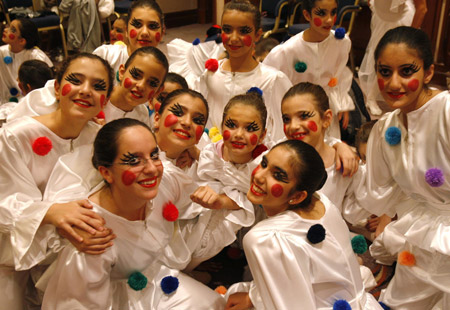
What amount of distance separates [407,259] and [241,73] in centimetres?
156

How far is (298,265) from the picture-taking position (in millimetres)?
1772

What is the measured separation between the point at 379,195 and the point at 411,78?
23.7 inches

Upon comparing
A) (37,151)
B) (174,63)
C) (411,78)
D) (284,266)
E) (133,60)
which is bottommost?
(174,63)

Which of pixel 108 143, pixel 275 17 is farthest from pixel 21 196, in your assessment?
pixel 275 17

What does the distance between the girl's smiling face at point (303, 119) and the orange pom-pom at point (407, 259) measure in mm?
669

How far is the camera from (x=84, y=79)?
A: 2.19 m

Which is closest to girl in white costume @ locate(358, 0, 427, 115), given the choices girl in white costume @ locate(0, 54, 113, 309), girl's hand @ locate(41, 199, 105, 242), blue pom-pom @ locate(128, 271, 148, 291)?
girl in white costume @ locate(0, 54, 113, 309)

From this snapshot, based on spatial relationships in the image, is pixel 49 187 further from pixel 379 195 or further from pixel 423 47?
pixel 423 47

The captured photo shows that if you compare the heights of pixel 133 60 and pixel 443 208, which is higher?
pixel 133 60

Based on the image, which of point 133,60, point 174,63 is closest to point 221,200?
point 133,60

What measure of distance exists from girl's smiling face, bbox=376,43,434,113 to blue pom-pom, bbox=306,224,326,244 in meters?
0.62

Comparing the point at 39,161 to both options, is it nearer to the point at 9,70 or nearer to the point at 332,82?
the point at 332,82

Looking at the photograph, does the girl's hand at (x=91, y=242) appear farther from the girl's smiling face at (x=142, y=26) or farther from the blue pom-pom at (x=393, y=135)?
the girl's smiling face at (x=142, y=26)

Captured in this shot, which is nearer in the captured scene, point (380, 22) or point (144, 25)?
point (144, 25)
